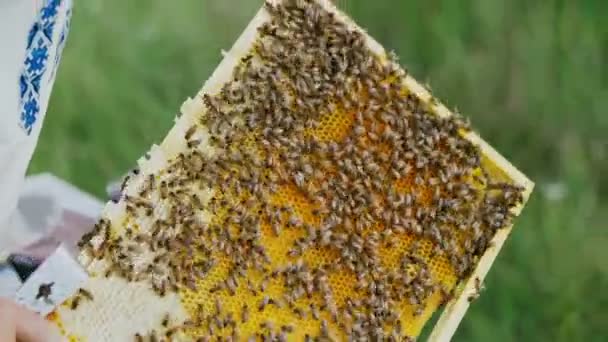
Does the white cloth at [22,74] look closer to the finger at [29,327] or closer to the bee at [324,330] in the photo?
the finger at [29,327]

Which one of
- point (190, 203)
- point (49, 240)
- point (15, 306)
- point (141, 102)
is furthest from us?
point (141, 102)

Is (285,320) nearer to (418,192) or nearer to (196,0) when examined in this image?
(418,192)

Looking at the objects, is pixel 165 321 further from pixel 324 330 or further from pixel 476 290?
pixel 476 290

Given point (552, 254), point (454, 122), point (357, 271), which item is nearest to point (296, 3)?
point (454, 122)

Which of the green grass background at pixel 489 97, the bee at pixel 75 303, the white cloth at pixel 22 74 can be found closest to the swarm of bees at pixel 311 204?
the bee at pixel 75 303

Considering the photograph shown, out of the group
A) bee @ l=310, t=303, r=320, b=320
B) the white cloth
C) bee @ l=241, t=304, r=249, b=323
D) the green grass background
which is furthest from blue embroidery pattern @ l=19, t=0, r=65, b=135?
the green grass background

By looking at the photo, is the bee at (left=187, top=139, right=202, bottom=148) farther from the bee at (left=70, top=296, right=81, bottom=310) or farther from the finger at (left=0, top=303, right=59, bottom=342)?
the finger at (left=0, top=303, right=59, bottom=342)
